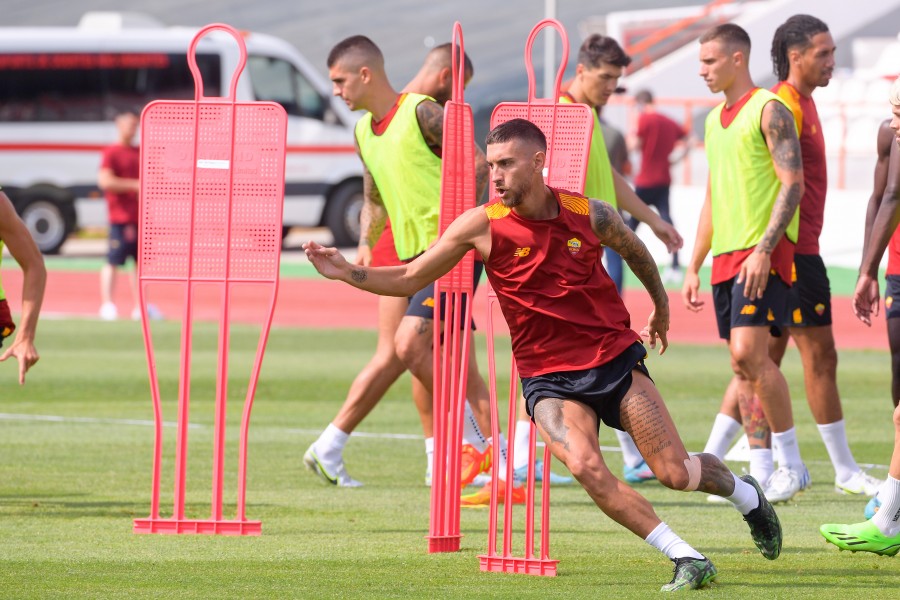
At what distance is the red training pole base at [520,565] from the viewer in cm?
674

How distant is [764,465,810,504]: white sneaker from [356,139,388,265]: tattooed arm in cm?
254

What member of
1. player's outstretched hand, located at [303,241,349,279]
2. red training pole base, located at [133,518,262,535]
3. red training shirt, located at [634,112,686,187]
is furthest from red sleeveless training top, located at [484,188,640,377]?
red training shirt, located at [634,112,686,187]

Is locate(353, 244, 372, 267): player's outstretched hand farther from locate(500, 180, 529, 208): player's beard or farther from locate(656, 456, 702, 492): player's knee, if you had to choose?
locate(656, 456, 702, 492): player's knee

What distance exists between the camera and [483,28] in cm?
5103

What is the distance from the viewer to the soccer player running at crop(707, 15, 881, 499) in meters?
9.12

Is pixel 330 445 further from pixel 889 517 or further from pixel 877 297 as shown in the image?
pixel 889 517

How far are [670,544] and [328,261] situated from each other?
1.68m

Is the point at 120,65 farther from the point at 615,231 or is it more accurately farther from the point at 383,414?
the point at 615,231

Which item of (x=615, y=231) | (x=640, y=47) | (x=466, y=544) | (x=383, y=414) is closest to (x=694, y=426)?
(x=383, y=414)

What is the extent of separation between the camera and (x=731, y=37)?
8930 mm

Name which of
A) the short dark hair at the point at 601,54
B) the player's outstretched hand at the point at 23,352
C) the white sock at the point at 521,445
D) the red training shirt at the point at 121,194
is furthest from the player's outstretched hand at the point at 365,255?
the red training shirt at the point at 121,194

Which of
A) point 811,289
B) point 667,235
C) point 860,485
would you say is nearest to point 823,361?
point 811,289

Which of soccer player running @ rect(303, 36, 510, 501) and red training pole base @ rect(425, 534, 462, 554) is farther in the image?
soccer player running @ rect(303, 36, 510, 501)

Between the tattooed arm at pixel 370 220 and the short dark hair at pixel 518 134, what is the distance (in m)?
2.98
